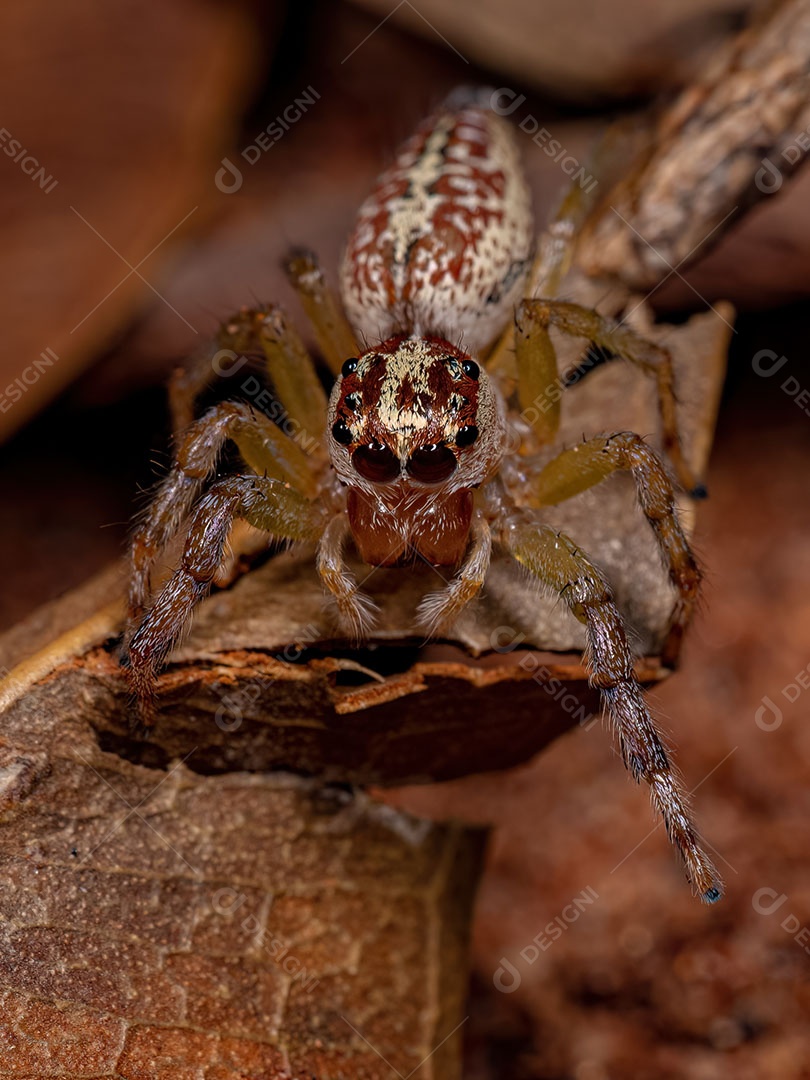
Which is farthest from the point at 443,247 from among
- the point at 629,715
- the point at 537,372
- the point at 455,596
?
the point at 629,715

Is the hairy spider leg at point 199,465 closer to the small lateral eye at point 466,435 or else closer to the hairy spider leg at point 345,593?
the hairy spider leg at point 345,593

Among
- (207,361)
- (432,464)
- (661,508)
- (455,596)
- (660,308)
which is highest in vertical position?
(207,361)

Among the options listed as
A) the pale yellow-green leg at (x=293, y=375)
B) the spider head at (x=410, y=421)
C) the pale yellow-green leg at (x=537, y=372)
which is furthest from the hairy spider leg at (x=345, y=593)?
the pale yellow-green leg at (x=537, y=372)

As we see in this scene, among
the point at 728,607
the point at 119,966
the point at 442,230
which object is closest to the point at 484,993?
the point at 119,966

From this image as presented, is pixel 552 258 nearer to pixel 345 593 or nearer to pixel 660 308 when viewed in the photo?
pixel 660 308

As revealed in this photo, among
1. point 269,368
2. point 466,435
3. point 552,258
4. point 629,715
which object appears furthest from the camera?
point 552,258

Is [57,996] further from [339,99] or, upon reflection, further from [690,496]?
[339,99]
